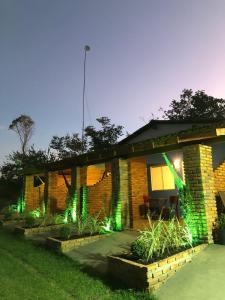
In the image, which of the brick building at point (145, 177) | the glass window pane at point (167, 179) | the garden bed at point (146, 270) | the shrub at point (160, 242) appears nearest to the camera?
the garden bed at point (146, 270)

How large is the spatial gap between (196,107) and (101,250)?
2640cm

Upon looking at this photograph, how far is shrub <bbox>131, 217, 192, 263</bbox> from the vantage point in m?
5.71

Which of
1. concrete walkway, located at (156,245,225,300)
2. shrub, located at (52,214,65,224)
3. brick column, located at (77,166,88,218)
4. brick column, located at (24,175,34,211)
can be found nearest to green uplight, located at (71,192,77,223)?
brick column, located at (77,166,88,218)

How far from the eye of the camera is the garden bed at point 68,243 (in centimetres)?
766

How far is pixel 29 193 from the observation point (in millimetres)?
15844

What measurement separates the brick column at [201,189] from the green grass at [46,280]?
2673 millimetres

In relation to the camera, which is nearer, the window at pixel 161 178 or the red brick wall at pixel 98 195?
the red brick wall at pixel 98 195

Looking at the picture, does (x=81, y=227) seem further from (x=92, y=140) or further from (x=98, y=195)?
(x=92, y=140)

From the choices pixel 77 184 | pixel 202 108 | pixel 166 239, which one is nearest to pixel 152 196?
pixel 77 184

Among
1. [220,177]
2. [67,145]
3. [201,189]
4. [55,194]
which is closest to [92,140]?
[67,145]

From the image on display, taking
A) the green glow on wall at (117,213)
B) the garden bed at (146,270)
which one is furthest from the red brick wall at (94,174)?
the garden bed at (146,270)

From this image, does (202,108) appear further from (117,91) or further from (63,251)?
(63,251)

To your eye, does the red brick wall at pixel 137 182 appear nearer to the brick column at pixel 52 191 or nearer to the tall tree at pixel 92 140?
the brick column at pixel 52 191

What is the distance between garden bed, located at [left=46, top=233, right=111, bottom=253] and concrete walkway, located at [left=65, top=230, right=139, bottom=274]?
0.15 meters
